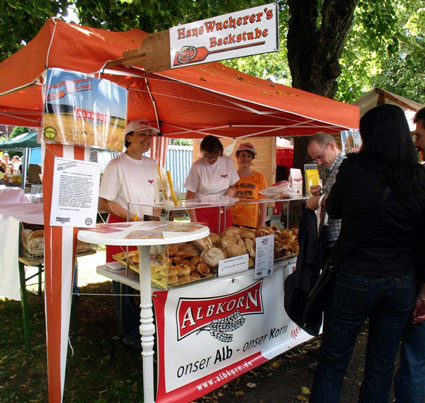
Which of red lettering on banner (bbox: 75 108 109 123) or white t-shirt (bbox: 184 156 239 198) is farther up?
red lettering on banner (bbox: 75 108 109 123)

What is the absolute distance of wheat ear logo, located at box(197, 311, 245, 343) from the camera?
94.0 inches

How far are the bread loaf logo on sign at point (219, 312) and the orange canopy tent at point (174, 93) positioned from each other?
1.32 metres

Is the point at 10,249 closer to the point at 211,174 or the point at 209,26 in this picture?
the point at 211,174

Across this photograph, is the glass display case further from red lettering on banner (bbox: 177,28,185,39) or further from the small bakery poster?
red lettering on banner (bbox: 177,28,185,39)

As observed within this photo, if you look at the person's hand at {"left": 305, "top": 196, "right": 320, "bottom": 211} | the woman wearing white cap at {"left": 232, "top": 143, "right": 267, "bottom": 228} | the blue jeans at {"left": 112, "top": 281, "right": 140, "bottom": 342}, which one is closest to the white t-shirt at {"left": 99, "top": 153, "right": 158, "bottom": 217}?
the blue jeans at {"left": 112, "top": 281, "right": 140, "bottom": 342}

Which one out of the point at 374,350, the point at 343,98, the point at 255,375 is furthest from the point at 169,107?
the point at 343,98

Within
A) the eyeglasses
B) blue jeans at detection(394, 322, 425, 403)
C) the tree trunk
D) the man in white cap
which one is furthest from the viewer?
the tree trunk

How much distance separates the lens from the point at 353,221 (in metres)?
1.73

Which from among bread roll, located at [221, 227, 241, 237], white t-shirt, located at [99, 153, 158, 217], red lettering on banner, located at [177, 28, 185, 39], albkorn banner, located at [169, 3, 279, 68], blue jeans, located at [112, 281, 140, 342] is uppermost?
red lettering on banner, located at [177, 28, 185, 39]

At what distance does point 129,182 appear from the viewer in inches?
114

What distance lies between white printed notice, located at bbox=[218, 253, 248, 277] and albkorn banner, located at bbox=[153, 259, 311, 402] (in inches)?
1.7

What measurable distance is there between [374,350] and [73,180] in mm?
1819

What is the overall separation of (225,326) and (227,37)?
70.8 inches

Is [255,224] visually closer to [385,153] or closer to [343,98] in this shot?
[385,153]
